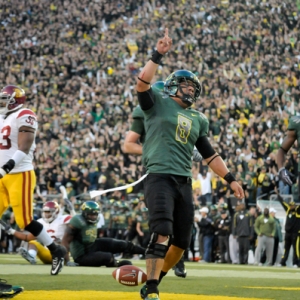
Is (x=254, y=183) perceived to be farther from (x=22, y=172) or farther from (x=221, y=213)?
(x=22, y=172)

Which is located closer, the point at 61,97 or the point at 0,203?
the point at 0,203

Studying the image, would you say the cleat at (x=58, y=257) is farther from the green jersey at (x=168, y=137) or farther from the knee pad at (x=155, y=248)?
the knee pad at (x=155, y=248)

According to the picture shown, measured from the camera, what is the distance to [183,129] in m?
6.36

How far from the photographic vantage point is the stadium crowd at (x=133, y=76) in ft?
68.6

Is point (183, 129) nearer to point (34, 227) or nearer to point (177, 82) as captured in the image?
point (177, 82)

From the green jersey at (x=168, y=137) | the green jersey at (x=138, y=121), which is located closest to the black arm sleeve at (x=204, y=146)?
the green jersey at (x=168, y=137)

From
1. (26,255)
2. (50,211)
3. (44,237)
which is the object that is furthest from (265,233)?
(44,237)

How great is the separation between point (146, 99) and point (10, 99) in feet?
8.29

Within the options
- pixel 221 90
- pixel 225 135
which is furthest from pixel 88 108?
pixel 225 135

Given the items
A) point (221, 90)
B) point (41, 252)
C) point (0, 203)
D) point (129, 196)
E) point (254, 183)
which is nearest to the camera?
point (0, 203)

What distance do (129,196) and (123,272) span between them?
48.1 ft

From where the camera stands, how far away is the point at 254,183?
19.0 meters

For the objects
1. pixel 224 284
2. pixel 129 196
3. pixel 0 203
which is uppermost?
pixel 129 196

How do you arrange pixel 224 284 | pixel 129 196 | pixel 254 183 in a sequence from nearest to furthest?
pixel 224 284, pixel 254 183, pixel 129 196
